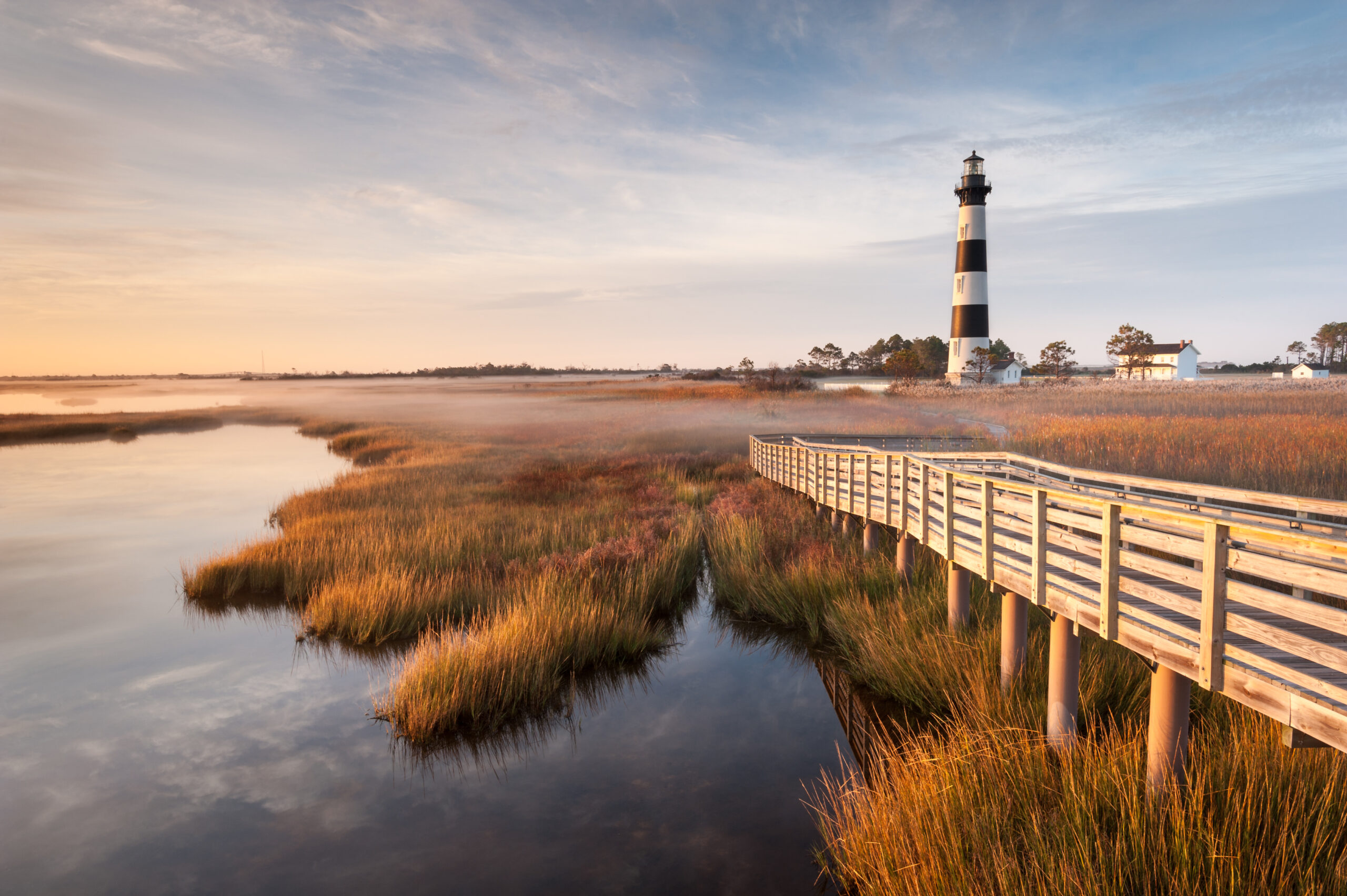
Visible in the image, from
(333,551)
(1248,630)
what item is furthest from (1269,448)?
(333,551)

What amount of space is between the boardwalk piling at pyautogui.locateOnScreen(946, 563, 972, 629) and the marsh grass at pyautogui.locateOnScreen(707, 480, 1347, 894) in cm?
29

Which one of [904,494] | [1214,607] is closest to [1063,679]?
[1214,607]

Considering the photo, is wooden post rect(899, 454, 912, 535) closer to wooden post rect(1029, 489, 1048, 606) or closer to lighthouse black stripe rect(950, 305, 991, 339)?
wooden post rect(1029, 489, 1048, 606)

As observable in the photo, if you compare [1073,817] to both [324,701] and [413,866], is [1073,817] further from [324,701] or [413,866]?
[324,701]

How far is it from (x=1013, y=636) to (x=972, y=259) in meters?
49.9

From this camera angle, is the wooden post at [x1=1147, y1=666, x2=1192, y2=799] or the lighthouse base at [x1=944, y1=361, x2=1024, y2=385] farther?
the lighthouse base at [x1=944, y1=361, x2=1024, y2=385]

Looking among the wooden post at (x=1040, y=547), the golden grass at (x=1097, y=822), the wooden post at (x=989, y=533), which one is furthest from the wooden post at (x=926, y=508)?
the golden grass at (x=1097, y=822)

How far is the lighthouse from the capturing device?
168ft

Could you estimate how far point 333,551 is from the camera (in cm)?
1472

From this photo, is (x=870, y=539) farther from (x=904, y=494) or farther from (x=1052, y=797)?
(x=1052, y=797)

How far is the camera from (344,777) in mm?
7781

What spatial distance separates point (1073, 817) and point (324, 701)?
29.3 feet

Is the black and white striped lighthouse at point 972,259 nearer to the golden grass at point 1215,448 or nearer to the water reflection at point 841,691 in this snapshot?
the golden grass at point 1215,448

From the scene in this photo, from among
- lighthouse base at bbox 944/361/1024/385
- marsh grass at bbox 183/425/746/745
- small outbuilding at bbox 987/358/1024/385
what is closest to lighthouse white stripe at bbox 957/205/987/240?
lighthouse base at bbox 944/361/1024/385
